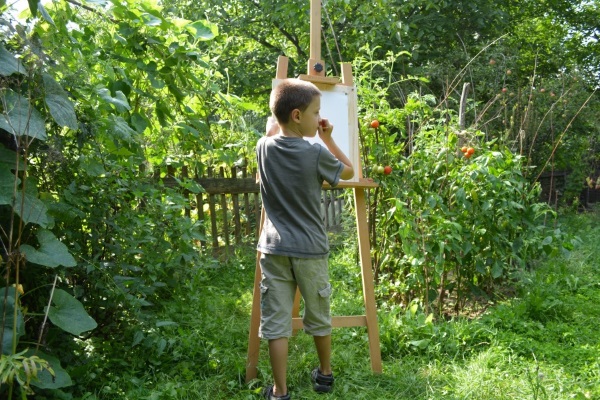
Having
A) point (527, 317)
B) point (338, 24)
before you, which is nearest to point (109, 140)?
point (527, 317)

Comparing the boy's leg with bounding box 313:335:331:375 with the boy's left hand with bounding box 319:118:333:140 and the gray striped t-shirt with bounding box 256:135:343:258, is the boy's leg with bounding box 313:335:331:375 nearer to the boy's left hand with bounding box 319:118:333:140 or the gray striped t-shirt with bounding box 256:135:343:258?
the gray striped t-shirt with bounding box 256:135:343:258

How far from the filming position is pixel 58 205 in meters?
2.86

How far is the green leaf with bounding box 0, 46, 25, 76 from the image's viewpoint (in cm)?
218

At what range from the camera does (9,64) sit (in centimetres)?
221

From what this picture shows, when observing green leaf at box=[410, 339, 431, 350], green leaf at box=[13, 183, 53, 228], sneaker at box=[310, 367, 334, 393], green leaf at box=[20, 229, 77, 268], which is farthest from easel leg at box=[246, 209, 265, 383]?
green leaf at box=[13, 183, 53, 228]

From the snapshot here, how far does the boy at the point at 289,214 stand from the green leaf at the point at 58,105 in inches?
34.7

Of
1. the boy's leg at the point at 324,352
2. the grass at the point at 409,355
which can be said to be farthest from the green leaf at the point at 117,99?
the boy's leg at the point at 324,352

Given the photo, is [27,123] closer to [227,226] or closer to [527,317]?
[527,317]

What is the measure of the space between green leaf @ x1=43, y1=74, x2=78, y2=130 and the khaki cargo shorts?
3.46ft

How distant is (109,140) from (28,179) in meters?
1.01

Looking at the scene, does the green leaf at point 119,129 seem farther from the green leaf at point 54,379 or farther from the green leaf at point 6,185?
the green leaf at point 54,379

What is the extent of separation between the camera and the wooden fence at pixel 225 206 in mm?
5992

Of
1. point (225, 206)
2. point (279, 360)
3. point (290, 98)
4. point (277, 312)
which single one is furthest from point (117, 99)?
point (225, 206)

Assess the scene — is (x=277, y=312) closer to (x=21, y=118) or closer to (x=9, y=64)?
(x=21, y=118)
